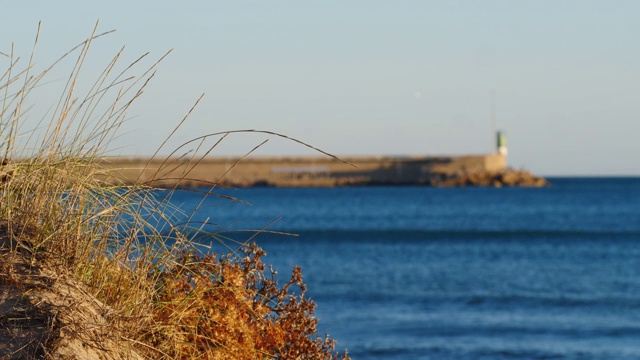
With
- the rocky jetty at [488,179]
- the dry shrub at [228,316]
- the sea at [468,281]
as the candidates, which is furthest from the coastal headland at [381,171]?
the dry shrub at [228,316]

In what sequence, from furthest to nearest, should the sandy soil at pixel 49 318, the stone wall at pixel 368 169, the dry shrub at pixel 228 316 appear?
the stone wall at pixel 368 169 → the dry shrub at pixel 228 316 → the sandy soil at pixel 49 318

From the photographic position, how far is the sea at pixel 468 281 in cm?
1553

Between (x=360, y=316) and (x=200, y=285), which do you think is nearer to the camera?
(x=200, y=285)

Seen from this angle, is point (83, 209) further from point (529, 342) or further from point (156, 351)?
point (529, 342)

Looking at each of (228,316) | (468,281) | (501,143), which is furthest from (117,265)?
(501,143)

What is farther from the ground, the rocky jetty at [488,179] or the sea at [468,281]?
the rocky jetty at [488,179]

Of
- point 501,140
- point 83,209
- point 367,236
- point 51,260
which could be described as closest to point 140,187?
point 83,209

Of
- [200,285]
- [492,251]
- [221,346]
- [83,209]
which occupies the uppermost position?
[83,209]

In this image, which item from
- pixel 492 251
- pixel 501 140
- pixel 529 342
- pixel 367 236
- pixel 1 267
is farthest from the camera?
pixel 501 140

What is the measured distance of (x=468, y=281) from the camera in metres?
26.3

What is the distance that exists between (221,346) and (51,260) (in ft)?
2.52

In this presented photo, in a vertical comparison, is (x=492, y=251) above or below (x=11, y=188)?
below

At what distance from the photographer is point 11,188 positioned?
395 cm

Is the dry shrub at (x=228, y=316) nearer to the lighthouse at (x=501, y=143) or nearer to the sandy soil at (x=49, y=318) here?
the sandy soil at (x=49, y=318)
